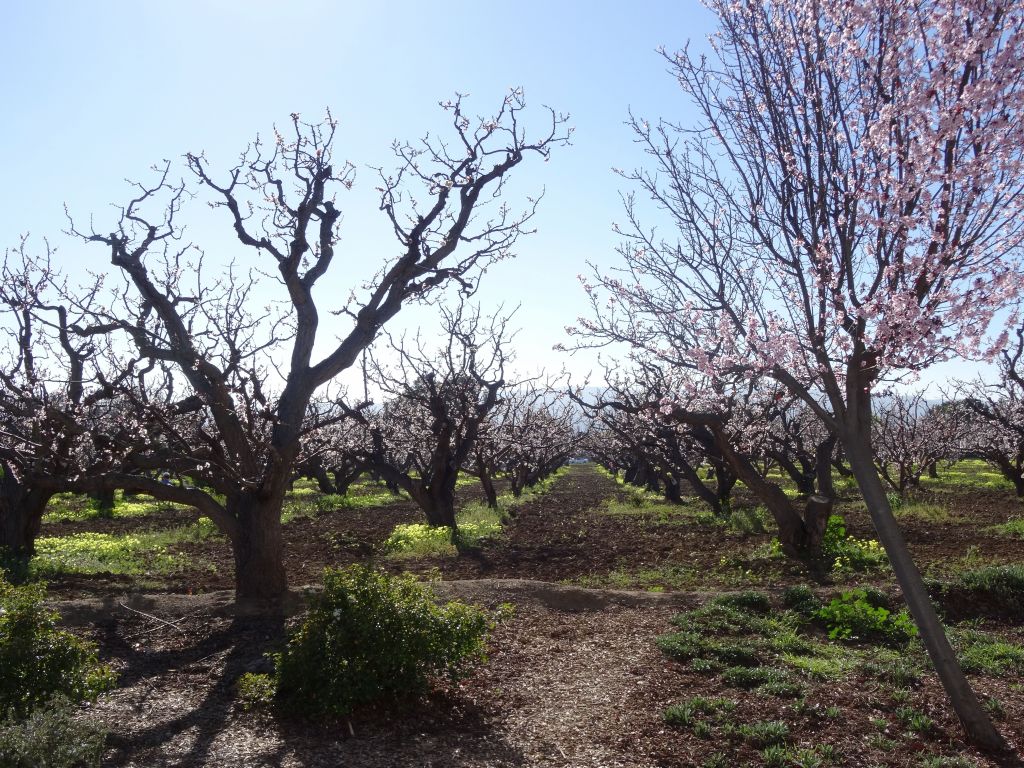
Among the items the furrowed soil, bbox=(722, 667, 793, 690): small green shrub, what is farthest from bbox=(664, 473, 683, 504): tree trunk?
bbox=(722, 667, 793, 690): small green shrub

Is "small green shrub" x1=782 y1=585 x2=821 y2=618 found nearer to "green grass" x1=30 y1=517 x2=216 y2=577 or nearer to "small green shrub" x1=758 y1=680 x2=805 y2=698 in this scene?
"small green shrub" x1=758 y1=680 x2=805 y2=698

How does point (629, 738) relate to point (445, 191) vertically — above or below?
below

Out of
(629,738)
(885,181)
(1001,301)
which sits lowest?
(629,738)

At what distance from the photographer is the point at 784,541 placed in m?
12.4

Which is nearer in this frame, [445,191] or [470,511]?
[445,191]

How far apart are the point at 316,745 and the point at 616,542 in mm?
11144

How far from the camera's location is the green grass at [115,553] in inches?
468

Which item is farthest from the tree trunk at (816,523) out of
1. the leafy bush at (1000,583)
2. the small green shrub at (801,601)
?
the small green shrub at (801,601)

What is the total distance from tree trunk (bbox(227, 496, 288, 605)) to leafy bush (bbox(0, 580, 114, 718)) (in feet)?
12.3

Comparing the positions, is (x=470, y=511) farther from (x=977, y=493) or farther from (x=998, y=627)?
(x=977, y=493)

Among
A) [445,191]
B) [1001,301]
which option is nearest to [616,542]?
[445,191]

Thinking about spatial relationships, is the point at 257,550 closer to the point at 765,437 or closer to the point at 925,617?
the point at 925,617

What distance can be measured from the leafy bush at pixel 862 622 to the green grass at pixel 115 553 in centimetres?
971

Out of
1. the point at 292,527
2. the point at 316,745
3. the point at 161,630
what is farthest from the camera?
the point at 292,527
